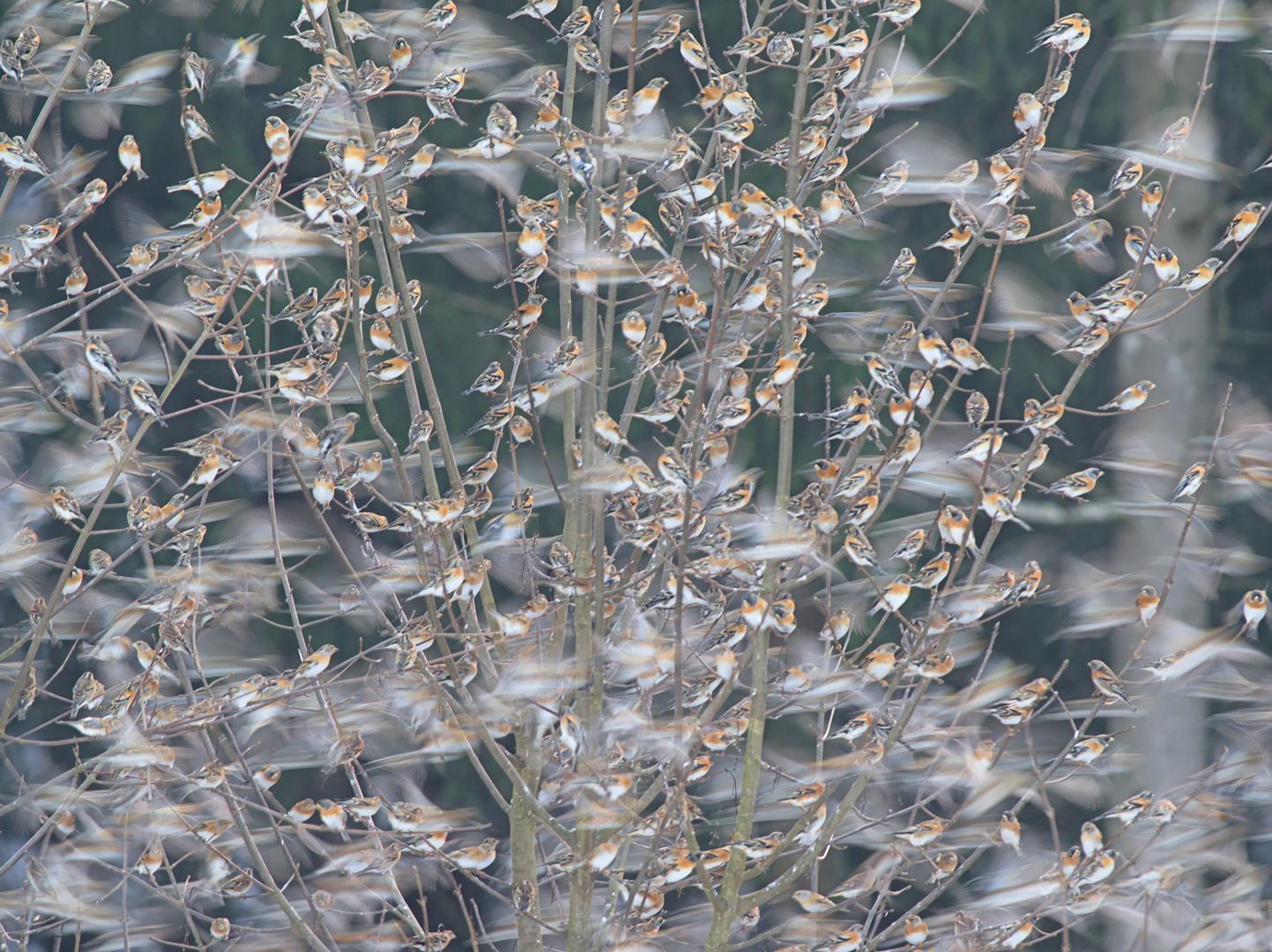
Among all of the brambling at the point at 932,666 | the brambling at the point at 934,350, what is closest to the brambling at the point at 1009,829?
the brambling at the point at 932,666

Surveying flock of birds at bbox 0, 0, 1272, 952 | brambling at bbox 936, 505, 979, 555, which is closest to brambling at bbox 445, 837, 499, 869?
flock of birds at bbox 0, 0, 1272, 952

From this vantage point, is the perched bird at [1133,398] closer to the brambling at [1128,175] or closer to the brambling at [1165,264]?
the brambling at [1165,264]

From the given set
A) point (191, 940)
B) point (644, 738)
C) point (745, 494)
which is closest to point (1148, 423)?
point (745, 494)

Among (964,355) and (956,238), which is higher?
(956,238)

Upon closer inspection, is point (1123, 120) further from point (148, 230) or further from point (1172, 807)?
point (148, 230)

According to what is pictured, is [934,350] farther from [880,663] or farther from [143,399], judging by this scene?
[143,399]

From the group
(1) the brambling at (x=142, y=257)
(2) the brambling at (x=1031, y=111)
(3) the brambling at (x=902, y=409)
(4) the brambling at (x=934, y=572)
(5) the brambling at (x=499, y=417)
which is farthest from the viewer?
(1) the brambling at (x=142, y=257)

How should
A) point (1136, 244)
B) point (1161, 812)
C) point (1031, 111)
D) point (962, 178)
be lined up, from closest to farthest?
point (1031, 111), point (1161, 812), point (962, 178), point (1136, 244)

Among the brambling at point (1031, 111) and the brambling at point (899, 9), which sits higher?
the brambling at point (899, 9)

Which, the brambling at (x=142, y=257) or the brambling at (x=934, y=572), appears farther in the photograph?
the brambling at (x=142, y=257)

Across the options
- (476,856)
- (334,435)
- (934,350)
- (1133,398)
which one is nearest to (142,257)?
(334,435)

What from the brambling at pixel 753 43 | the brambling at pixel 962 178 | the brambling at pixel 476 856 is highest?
the brambling at pixel 753 43
